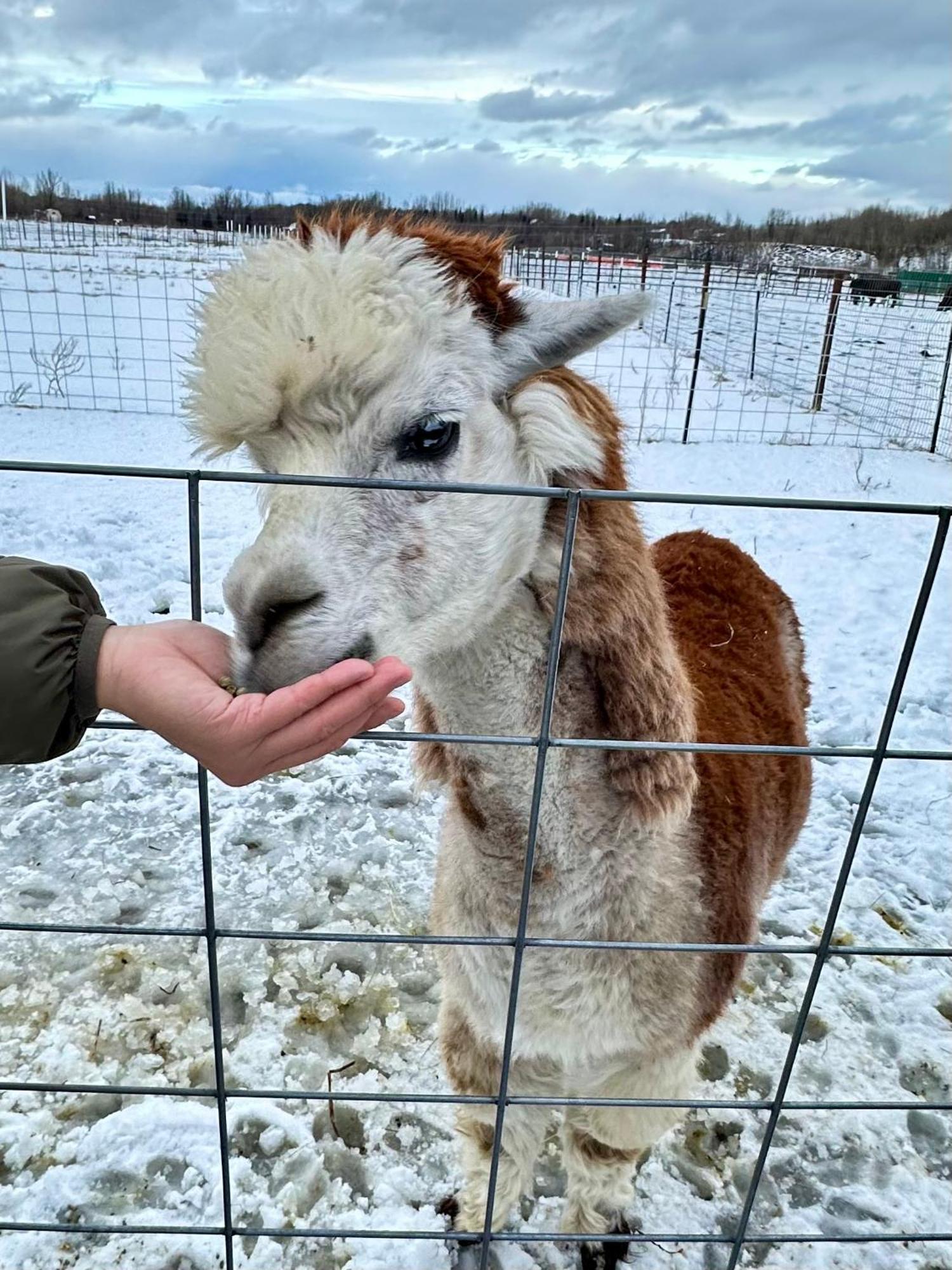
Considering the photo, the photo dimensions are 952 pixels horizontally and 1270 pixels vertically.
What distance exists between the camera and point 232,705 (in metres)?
1.08

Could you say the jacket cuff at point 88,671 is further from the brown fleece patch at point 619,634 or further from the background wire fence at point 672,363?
the background wire fence at point 672,363

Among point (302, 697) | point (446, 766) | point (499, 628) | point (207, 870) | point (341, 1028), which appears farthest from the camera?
point (341, 1028)

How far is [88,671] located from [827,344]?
11.8 meters

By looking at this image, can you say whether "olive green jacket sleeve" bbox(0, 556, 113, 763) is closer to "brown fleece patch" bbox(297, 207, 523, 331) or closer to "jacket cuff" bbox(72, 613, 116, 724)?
"jacket cuff" bbox(72, 613, 116, 724)

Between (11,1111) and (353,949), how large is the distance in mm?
1078

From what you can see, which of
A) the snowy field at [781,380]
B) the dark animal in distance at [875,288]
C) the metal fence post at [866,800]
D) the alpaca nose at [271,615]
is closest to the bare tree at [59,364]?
the snowy field at [781,380]

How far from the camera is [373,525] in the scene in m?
1.49

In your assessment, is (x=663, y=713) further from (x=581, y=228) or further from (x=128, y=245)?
(x=128, y=245)

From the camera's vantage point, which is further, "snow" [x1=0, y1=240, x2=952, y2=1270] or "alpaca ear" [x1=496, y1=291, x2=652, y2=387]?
"snow" [x1=0, y1=240, x2=952, y2=1270]

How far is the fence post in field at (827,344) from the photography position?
11.0 metres

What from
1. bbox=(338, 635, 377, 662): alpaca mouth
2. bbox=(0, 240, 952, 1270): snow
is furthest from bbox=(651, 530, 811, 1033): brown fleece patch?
bbox=(338, 635, 377, 662): alpaca mouth

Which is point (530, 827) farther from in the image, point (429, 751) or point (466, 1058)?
point (466, 1058)

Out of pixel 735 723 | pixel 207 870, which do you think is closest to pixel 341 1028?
pixel 735 723

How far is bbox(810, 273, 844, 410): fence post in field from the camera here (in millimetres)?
11016
